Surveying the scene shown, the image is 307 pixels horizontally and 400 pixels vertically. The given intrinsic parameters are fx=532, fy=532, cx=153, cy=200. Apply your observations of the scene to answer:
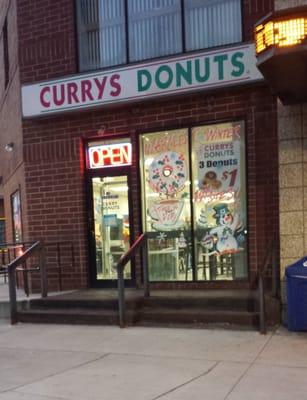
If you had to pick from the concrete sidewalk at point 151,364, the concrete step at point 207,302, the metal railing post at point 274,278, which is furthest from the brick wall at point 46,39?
the metal railing post at point 274,278

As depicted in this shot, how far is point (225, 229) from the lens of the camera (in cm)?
866

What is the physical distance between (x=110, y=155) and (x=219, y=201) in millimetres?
2154

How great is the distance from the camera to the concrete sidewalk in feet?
16.2

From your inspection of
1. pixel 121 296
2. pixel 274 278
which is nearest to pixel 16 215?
pixel 121 296

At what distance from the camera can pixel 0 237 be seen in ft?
71.2

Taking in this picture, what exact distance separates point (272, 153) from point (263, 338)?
2.93m

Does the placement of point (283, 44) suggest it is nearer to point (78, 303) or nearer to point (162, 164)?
point (162, 164)

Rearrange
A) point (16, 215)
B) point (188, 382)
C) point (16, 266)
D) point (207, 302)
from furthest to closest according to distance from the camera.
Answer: point (16, 215) < point (16, 266) < point (207, 302) < point (188, 382)

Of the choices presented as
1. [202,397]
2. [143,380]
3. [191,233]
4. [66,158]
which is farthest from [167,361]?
[66,158]

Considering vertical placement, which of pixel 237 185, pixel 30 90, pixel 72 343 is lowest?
pixel 72 343

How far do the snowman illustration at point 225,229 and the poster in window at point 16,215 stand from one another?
14.9ft

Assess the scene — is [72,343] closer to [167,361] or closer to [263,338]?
[167,361]

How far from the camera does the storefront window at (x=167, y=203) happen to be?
8945mm

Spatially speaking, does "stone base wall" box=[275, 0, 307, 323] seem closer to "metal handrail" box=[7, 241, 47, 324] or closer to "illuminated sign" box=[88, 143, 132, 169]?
"illuminated sign" box=[88, 143, 132, 169]
